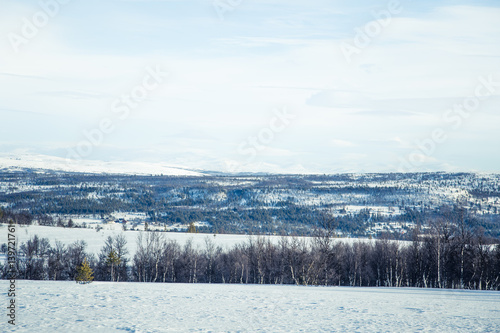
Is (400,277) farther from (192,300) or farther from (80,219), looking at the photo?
(80,219)

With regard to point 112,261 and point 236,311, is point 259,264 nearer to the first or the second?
point 112,261

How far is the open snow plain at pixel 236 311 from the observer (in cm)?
1775

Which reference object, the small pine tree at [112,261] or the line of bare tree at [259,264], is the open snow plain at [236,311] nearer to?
the line of bare tree at [259,264]

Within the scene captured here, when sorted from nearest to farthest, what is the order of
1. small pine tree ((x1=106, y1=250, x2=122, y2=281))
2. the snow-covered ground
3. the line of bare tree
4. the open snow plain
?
the open snow plain < the line of bare tree < small pine tree ((x1=106, y1=250, x2=122, y2=281)) < the snow-covered ground

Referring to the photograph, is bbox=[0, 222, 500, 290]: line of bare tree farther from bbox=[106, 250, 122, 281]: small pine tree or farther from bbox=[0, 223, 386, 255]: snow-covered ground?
bbox=[0, 223, 386, 255]: snow-covered ground

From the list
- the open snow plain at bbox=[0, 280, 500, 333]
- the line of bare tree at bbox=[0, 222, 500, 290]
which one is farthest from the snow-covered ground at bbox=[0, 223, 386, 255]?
the open snow plain at bbox=[0, 280, 500, 333]

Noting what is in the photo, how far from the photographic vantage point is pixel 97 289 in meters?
28.3

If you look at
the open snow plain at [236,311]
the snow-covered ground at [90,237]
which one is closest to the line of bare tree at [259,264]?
the snow-covered ground at [90,237]

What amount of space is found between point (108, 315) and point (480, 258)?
4605 centimetres

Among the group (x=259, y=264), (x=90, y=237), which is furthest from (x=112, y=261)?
(x=90, y=237)

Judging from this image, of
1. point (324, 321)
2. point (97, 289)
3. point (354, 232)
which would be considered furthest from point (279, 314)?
point (354, 232)

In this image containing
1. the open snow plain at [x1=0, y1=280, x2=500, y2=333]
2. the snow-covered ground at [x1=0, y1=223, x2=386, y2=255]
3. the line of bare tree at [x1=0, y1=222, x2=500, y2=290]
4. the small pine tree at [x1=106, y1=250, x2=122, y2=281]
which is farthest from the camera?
the snow-covered ground at [x1=0, y1=223, x2=386, y2=255]

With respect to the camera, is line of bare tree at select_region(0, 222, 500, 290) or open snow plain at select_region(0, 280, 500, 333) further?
line of bare tree at select_region(0, 222, 500, 290)

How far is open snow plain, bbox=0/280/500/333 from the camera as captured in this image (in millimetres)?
17750
